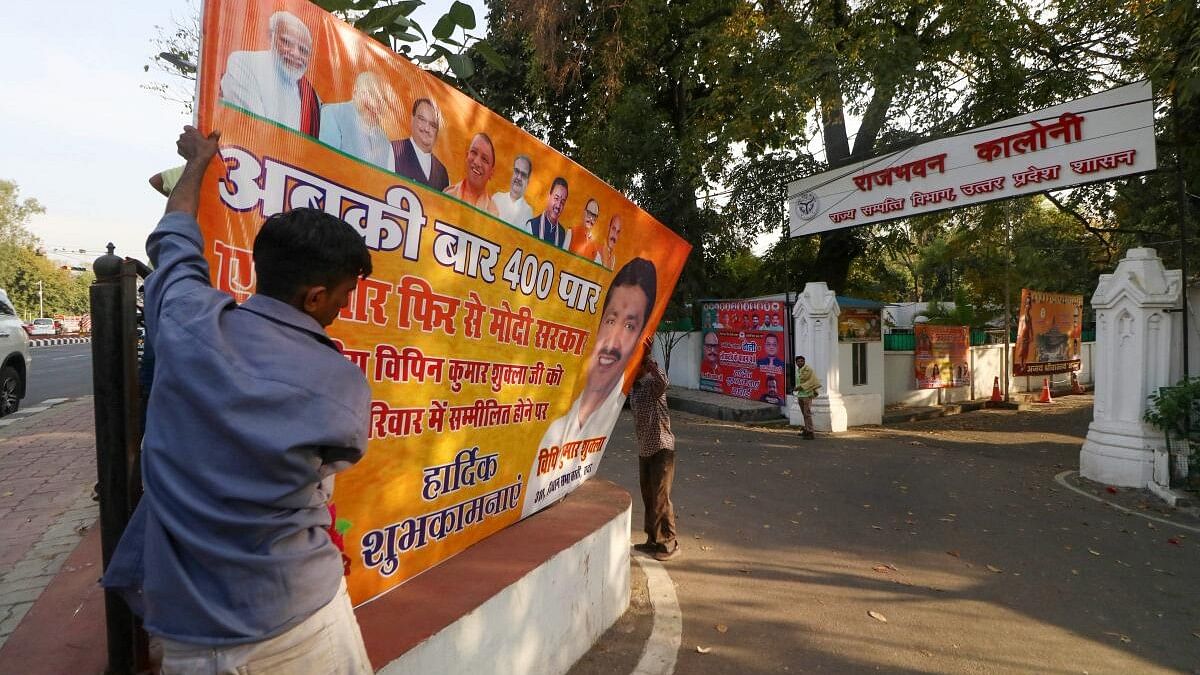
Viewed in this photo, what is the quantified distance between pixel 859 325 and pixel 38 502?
11.9 meters

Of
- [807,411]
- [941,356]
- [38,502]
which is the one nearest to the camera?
[38,502]

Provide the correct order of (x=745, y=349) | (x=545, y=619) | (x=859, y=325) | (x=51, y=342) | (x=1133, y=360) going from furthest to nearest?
(x=51, y=342) → (x=745, y=349) → (x=859, y=325) → (x=1133, y=360) → (x=545, y=619)

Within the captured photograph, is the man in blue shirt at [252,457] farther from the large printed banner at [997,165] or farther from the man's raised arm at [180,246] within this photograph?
the large printed banner at [997,165]

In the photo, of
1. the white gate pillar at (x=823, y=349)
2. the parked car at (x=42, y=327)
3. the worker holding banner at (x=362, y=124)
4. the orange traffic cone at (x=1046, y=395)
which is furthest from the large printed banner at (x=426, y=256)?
the parked car at (x=42, y=327)

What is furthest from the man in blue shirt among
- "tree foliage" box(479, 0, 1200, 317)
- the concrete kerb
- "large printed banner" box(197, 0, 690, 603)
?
the concrete kerb

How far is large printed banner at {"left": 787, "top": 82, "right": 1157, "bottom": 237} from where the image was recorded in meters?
8.18

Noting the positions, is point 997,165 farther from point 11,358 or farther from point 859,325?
point 11,358

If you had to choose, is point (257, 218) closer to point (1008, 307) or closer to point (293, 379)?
point (293, 379)

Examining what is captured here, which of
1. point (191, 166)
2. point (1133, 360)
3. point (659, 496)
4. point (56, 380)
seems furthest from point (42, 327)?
point (1133, 360)

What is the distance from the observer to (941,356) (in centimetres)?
1541

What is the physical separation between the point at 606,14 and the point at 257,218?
1270 centimetres

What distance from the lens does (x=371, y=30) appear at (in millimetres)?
2701

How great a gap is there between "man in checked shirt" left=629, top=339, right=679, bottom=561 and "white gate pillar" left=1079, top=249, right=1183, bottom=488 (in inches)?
242

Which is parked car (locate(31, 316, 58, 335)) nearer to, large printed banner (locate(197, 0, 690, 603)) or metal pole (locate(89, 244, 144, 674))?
large printed banner (locate(197, 0, 690, 603))
